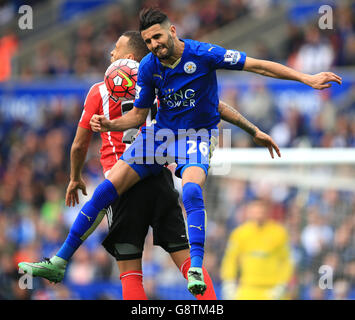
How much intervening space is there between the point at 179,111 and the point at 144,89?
304 millimetres

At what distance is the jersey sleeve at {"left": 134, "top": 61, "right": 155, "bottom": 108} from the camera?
5.34m

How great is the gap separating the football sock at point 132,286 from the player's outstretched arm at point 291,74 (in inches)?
73.4

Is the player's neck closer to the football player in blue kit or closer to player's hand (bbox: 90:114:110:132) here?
the football player in blue kit

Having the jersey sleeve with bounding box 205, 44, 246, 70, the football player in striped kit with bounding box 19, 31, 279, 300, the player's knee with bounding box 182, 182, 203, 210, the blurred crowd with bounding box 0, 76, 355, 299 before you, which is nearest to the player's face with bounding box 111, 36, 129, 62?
the football player in striped kit with bounding box 19, 31, 279, 300

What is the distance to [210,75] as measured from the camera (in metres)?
5.42

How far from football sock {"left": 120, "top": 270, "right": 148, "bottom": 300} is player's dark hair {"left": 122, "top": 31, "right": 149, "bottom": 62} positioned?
67.4 inches

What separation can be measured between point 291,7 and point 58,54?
5977mm

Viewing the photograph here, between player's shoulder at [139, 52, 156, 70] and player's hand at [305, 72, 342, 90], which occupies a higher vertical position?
player's shoulder at [139, 52, 156, 70]

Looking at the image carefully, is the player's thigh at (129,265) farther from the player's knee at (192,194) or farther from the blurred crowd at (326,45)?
the blurred crowd at (326,45)

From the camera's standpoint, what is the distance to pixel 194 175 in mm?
5234

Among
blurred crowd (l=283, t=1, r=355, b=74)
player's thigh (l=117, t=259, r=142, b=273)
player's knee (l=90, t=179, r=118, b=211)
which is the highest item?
blurred crowd (l=283, t=1, r=355, b=74)

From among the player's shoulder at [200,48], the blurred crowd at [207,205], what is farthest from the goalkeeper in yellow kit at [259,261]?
the player's shoulder at [200,48]

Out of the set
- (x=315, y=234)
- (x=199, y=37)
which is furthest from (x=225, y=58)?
(x=199, y=37)

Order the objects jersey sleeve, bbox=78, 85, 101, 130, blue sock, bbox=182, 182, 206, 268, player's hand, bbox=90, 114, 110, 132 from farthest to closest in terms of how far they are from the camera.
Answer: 1. jersey sleeve, bbox=78, 85, 101, 130
2. player's hand, bbox=90, 114, 110, 132
3. blue sock, bbox=182, 182, 206, 268
